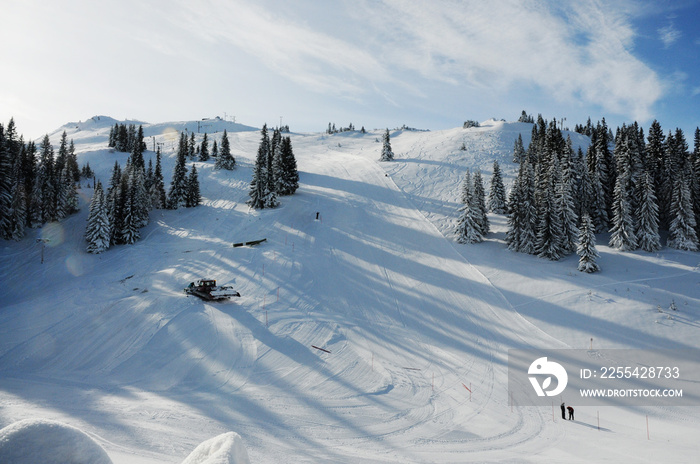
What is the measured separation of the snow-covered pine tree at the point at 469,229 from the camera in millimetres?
41438

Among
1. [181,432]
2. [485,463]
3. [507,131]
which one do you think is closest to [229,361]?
[181,432]

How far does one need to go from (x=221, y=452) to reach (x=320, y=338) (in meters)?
21.3

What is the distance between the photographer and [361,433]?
47.1 feet

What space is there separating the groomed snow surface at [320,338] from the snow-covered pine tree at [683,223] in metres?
1.61

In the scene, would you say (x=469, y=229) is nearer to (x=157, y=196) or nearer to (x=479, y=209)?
(x=479, y=209)

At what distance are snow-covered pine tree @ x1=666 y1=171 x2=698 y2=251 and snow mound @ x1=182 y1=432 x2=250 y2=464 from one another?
5078 centimetres

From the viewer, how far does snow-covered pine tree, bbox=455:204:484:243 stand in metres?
41.4

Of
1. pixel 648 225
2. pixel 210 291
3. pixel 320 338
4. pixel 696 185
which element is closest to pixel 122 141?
pixel 210 291

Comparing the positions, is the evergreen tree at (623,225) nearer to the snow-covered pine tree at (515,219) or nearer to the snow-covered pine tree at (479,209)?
the snow-covered pine tree at (515,219)

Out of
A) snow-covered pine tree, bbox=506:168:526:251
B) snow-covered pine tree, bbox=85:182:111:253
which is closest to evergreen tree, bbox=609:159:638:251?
snow-covered pine tree, bbox=506:168:526:251

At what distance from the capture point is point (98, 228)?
42750 millimetres

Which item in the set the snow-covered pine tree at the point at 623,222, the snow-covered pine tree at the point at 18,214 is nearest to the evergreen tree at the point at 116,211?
the snow-covered pine tree at the point at 18,214

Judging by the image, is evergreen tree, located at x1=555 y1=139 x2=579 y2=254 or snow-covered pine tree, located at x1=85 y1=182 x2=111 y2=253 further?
snow-covered pine tree, located at x1=85 y1=182 x2=111 y2=253

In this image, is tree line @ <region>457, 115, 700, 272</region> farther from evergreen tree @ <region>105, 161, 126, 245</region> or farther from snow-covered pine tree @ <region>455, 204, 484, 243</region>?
evergreen tree @ <region>105, 161, 126, 245</region>
